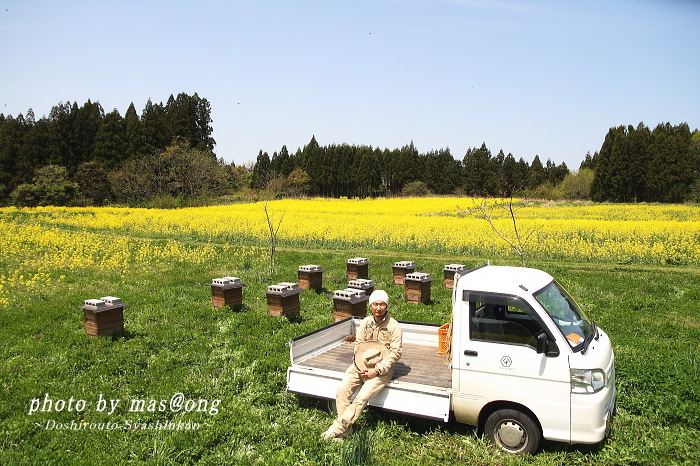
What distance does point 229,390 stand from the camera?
6.66 m

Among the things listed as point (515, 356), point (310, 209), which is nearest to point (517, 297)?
point (515, 356)

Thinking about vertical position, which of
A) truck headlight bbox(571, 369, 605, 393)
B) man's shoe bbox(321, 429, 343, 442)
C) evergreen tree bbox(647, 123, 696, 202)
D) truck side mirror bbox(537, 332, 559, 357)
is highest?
evergreen tree bbox(647, 123, 696, 202)

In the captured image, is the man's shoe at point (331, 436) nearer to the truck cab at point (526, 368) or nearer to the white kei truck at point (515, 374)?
the white kei truck at point (515, 374)

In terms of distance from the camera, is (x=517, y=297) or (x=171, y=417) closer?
(x=517, y=297)

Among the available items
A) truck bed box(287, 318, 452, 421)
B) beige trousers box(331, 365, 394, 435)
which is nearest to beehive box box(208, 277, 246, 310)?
truck bed box(287, 318, 452, 421)

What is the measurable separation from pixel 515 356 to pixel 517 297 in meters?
0.62

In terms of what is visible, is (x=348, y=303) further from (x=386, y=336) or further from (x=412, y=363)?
(x=386, y=336)

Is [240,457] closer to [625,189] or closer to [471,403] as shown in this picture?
[471,403]

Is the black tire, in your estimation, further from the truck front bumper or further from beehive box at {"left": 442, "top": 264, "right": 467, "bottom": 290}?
beehive box at {"left": 442, "top": 264, "right": 467, "bottom": 290}

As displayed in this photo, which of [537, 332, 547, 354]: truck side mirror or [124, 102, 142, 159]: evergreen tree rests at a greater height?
[124, 102, 142, 159]: evergreen tree

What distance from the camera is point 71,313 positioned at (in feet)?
32.9

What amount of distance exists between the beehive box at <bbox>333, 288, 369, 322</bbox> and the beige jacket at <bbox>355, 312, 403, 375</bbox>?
9.24ft

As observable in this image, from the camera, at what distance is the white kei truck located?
489 cm

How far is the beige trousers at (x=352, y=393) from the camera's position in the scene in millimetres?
5391
